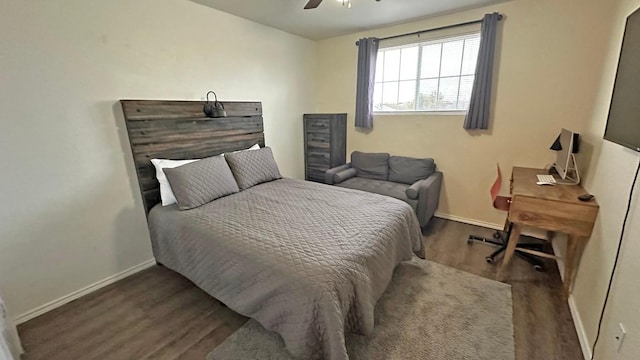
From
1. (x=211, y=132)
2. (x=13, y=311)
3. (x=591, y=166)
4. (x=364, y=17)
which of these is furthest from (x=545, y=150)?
(x=13, y=311)

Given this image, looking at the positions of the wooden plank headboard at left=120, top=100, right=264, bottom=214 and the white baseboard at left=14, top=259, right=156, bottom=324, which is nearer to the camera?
the white baseboard at left=14, top=259, right=156, bottom=324

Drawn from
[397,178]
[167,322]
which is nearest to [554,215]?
[397,178]

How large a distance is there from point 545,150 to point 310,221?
106 inches

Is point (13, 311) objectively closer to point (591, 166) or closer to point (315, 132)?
point (315, 132)

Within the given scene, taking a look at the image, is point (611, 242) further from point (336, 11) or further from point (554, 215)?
point (336, 11)

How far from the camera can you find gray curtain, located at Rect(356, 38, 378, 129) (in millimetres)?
3711

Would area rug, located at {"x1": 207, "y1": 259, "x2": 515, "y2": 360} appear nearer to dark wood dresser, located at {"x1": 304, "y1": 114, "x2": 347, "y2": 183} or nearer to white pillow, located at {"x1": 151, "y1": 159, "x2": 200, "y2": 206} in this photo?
white pillow, located at {"x1": 151, "y1": 159, "x2": 200, "y2": 206}

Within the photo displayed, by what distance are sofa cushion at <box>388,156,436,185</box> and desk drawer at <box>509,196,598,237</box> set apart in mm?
1427

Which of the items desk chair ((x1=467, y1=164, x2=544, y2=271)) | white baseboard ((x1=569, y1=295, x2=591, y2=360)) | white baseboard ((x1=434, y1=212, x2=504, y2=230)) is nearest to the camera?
white baseboard ((x1=569, y1=295, x2=591, y2=360))

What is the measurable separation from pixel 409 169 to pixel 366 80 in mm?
1387

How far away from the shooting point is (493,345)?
5.54 feet

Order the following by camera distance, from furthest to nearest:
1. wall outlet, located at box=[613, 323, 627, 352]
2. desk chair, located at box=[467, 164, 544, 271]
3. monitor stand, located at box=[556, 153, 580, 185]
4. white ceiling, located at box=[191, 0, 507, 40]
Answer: white ceiling, located at box=[191, 0, 507, 40] → desk chair, located at box=[467, 164, 544, 271] → monitor stand, located at box=[556, 153, 580, 185] → wall outlet, located at box=[613, 323, 627, 352]

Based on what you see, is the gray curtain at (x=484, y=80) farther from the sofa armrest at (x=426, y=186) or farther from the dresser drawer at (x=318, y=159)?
the dresser drawer at (x=318, y=159)

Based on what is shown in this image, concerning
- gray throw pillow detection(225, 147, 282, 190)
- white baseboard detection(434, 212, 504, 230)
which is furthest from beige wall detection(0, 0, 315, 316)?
white baseboard detection(434, 212, 504, 230)
